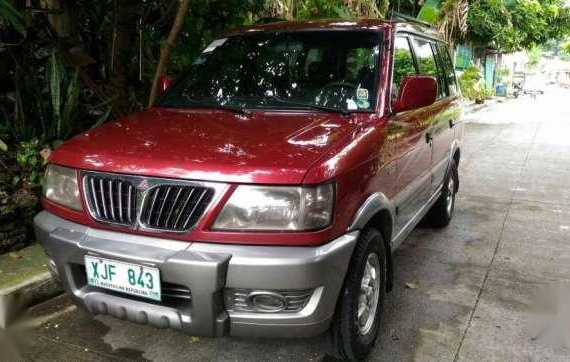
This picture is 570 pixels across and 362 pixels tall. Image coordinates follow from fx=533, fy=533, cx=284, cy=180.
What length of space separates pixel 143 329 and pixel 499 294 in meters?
2.35

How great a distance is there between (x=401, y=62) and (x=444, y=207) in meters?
2.00

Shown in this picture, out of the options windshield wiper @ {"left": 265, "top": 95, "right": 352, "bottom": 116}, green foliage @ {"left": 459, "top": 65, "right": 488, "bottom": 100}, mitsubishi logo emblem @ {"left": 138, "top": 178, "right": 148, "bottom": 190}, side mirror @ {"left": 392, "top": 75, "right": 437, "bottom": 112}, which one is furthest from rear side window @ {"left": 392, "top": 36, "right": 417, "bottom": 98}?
green foliage @ {"left": 459, "top": 65, "right": 488, "bottom": 100}

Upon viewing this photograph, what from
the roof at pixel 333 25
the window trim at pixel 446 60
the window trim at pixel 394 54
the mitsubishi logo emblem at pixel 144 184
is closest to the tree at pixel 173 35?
the roof at pixel 333 25

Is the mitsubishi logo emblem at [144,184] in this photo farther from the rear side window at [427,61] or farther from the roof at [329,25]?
the rear side window at [427,61]

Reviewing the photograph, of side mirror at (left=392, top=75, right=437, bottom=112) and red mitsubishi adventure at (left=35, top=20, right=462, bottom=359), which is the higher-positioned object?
side mirror at (left=392, top=75, right=437, bottom=112)

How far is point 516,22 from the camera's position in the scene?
17.5 metres

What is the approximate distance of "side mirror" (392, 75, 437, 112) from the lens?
3.01 m

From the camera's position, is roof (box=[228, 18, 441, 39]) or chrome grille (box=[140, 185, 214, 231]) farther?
roof (box=[228, 18, 441, 39])

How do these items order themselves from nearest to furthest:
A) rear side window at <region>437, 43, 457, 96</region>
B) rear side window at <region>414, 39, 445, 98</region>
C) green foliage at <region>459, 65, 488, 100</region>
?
rear side window at <region>414, 39, 445, 98</region> → rear side window at <region>437, 43, 457, 96</region> → green foliage at <region>459, 65, 488, 100</region>

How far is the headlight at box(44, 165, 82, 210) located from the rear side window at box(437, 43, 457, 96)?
11.5ft

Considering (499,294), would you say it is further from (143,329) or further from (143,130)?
(143,130)

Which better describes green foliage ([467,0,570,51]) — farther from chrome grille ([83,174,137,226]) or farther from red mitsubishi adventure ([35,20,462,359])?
chrome grille ([83,174,137,226])

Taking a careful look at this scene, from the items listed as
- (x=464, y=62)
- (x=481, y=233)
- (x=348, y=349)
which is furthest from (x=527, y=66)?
(x=348, y=349)

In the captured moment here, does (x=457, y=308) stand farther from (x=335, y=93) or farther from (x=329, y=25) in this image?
(x=329, y=25)
